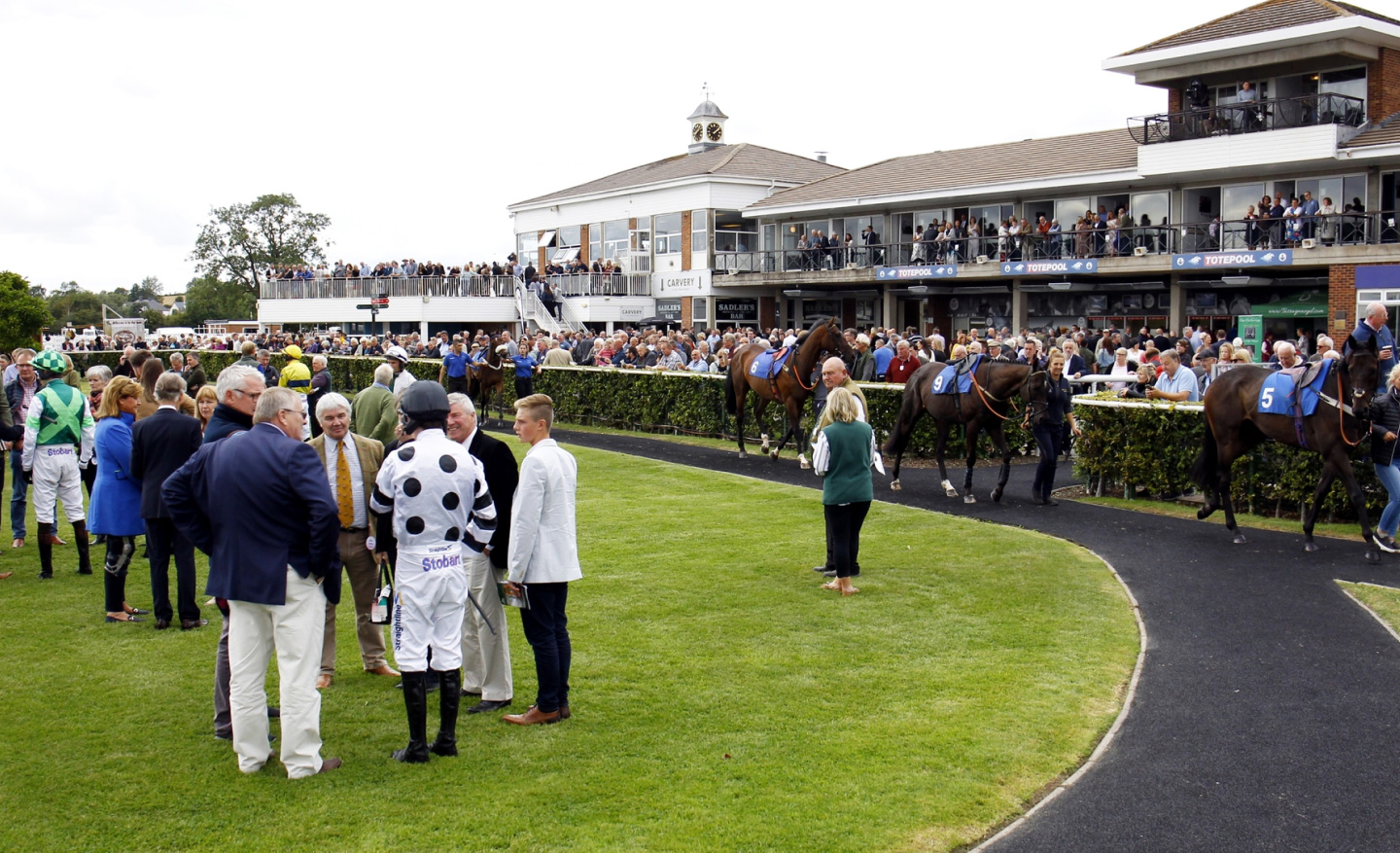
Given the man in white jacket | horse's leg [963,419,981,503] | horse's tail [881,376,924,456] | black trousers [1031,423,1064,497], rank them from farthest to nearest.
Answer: horse's tail [881,376,924,456]
horse's leg [963,419,981,503]
black trousers [1031,423,1064,497]
the man in white jacket

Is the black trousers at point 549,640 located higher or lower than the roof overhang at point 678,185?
lower

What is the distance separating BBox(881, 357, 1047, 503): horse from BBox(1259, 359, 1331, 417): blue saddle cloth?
100 inches

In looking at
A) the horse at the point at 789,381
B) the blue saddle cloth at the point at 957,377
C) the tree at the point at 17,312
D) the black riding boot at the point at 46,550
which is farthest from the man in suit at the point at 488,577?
the tree at the point at 17,312

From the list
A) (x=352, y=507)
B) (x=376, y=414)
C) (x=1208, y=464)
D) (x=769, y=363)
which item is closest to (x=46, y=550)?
(x=376, y=414)

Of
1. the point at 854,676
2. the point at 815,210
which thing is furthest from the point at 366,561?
the point at 815,210

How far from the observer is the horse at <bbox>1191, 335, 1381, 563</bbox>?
10.1m

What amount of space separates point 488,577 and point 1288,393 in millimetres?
8078

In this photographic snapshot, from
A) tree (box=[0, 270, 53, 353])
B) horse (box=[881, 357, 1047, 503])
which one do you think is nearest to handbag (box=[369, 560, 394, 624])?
horse (box=[881, 357, 1047, 503])

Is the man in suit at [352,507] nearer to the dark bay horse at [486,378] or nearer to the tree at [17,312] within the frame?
the dark bay horse at [486,378]

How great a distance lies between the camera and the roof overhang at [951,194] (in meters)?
29.0

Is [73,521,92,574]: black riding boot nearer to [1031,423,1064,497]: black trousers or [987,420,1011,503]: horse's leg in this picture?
[987,420,1011,503]: horse's leg

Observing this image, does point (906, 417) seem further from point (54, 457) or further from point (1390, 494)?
point (54, 457)

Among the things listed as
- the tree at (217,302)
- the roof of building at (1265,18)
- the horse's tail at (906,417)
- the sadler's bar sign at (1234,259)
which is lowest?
the horse's tail at (906,417)

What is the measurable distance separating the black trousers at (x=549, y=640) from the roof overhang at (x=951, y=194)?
83.9 ft
